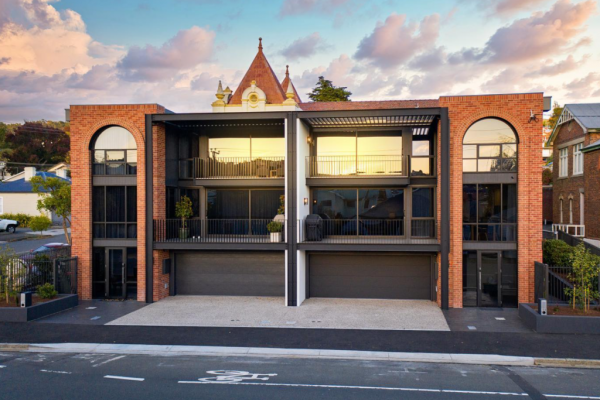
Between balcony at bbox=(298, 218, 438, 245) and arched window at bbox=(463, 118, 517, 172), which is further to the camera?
balcony at bbox=(298, 218, 438, 245)

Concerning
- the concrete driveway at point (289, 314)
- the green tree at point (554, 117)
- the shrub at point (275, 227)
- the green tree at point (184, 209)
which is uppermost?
the green tree at point (554, 117)

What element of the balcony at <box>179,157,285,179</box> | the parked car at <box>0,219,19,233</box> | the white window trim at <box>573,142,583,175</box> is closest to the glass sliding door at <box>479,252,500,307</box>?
the balcony at <box>179,157,285,179</box>

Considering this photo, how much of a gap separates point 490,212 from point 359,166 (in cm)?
507

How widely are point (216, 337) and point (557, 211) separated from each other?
24.4 metres

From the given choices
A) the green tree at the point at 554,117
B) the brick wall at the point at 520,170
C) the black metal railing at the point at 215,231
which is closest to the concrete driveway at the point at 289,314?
the brick wall at the point at 520,170

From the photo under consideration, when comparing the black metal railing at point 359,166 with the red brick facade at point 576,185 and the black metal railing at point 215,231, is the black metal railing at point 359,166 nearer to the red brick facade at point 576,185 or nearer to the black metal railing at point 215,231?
the black metal railing at point 215,231

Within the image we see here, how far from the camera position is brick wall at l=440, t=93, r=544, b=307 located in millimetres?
15008

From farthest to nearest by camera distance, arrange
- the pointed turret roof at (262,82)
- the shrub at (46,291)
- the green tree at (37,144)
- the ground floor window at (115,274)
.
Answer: the green tree at (37,144)
the pointed turret roof at (262,82)
the ground floor window at (115,274)
the shrub at (46,291)

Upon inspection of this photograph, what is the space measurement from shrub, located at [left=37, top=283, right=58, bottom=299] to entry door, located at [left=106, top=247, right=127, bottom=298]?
2.14 meters

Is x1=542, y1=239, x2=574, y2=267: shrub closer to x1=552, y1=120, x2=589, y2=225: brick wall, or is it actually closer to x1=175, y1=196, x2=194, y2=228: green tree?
x1=552, y1=120, x2=589, y2=225: brick wall

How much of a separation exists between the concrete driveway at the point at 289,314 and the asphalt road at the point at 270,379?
2878 mm

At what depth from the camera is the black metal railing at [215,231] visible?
53.5 ft

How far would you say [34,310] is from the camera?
13.5 meters

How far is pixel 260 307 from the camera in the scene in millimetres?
15414
